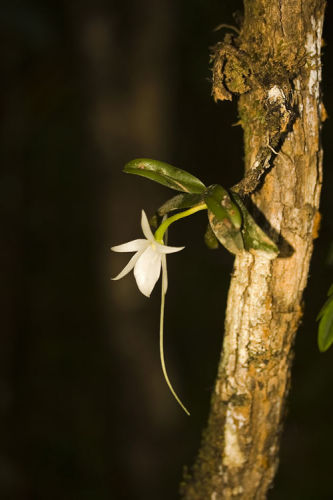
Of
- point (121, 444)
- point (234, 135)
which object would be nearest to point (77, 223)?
point (234, 135)

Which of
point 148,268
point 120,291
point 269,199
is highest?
point 269,199

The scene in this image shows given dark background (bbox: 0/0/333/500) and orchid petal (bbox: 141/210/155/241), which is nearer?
orchid petal (bbox: 141/210/155/241)

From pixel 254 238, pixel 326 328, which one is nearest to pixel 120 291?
pixel 326 328

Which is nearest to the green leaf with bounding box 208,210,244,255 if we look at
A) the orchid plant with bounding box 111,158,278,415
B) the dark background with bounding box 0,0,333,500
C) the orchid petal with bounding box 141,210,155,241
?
the orchid plant with bounding box 111,158,278,415

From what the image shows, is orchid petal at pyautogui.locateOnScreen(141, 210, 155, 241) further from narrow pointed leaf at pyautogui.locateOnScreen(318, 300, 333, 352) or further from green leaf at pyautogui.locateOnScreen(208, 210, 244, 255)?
narrow pointed leaf at pyautogui.locateOnScreen(318, 300, 333, 352)

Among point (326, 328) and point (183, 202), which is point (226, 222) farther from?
point (326, 328)

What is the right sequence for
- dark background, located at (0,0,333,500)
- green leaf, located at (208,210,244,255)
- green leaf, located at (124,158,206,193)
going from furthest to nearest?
1. dark background, located at (0,0,333,500)
2. green leaf, located at (124,158,206,193)
3. green leaf, located at (208,210,244,255)


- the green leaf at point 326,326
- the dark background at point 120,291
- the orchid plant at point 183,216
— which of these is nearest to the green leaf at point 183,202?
the orchid plant at point 183,216
